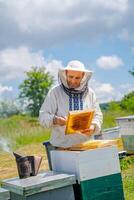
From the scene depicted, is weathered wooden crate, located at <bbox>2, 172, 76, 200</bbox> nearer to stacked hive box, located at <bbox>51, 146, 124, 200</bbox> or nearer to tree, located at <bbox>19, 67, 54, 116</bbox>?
stacked hive box, located at <bbox>51, 146, 124, 200</bbox>

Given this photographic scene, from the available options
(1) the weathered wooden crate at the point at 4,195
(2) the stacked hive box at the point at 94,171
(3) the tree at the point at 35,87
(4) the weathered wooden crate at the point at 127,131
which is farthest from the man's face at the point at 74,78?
(3) the tree at the point at 35,87

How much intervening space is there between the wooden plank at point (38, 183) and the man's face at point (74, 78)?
675 millimetres

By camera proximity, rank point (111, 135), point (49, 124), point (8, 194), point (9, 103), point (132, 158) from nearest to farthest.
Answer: point (8, 194) → point (49, 124) → point (132, 158) → point (111, 135) → point (9, 103)

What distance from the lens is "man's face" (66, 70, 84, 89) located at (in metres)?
2.96

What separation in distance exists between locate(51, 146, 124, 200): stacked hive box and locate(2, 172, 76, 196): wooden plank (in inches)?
3.1

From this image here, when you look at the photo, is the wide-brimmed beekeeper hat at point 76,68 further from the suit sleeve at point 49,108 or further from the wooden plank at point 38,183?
the wooden plank at point 38,183

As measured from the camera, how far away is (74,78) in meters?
2.97

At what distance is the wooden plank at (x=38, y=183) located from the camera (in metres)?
2.46

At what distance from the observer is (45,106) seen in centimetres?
303

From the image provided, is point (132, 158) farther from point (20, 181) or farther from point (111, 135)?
point (20, 181)

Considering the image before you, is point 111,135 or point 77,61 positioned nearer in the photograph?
point 77,61

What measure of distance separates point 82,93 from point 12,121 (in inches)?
720

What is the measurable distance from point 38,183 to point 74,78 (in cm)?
85

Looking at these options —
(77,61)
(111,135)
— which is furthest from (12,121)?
(77,61)
